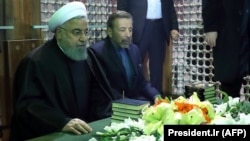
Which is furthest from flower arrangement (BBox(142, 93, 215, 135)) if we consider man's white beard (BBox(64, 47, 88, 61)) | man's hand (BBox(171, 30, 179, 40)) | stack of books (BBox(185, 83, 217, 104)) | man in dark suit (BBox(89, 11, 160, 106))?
man's hand (BBox(171, 30, 179, 40))

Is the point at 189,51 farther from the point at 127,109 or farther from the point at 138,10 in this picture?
the point at 127,109

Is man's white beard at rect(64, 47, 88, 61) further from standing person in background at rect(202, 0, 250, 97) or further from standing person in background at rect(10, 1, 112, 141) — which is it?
standing person in background at rect(202, 0, 250, 97)

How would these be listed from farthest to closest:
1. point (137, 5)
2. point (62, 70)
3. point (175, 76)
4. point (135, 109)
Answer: point (175, 76) < point (137, 5) < point (62, 70) < point (135, 109)

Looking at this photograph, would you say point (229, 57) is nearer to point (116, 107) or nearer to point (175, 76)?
point (175, 76)

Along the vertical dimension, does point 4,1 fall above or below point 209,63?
above

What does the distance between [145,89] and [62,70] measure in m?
0.65

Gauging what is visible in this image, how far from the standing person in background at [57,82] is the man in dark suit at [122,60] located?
23 cm

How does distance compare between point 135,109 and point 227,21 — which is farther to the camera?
point 227,21

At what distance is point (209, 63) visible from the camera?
3.16 metres

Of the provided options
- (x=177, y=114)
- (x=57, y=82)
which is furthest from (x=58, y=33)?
(x=177, y=114)

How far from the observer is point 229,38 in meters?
2.80

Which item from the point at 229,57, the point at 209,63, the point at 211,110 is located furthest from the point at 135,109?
the point at 209,63

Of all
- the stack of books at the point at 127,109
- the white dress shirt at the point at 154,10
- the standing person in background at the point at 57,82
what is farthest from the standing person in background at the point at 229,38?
the stack of books at the point at 127,109

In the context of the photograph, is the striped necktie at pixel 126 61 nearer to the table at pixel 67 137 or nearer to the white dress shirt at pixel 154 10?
the white dress shirt at pixel 154 10
